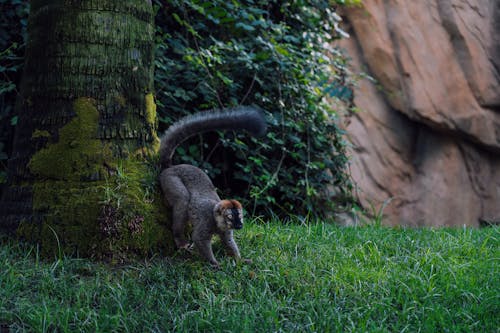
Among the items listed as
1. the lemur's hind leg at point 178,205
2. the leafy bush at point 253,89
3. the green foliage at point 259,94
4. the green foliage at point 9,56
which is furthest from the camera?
the green foliage at point 259,94

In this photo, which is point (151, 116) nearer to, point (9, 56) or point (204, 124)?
point (204, 124)

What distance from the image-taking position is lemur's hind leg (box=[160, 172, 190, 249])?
13.3 feet

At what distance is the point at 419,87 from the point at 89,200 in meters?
6.69

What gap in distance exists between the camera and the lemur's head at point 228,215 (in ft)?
12.8

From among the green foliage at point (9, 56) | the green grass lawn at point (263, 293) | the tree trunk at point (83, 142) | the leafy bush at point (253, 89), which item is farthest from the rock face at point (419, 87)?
the tree trunk at point (83, 142)

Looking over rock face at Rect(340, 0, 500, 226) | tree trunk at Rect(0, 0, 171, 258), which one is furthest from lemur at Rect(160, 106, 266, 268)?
rock face at Rect(340, 0, 500, 226)

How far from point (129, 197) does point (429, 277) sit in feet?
7.12

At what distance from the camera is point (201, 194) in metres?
4.20

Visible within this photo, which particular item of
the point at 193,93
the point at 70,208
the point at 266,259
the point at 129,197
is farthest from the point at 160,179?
the point at 193,93

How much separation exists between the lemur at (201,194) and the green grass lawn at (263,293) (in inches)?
7.2

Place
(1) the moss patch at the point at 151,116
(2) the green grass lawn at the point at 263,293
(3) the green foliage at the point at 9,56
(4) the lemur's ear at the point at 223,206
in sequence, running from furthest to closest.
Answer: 1. (3) the green foliage at the point at 9,56
2. (1) the moss patch at the point at 151,116
3. (4) the lemur's ear at the point at 223,206
4. (2) the green grass lawn at the point at 263,293

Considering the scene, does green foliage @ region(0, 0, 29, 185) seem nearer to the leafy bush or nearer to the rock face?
the leafy bush

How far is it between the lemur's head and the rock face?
206 inches

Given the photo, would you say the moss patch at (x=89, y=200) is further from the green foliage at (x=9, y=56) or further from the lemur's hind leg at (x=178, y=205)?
the green foliage at (x=9, y=56)
